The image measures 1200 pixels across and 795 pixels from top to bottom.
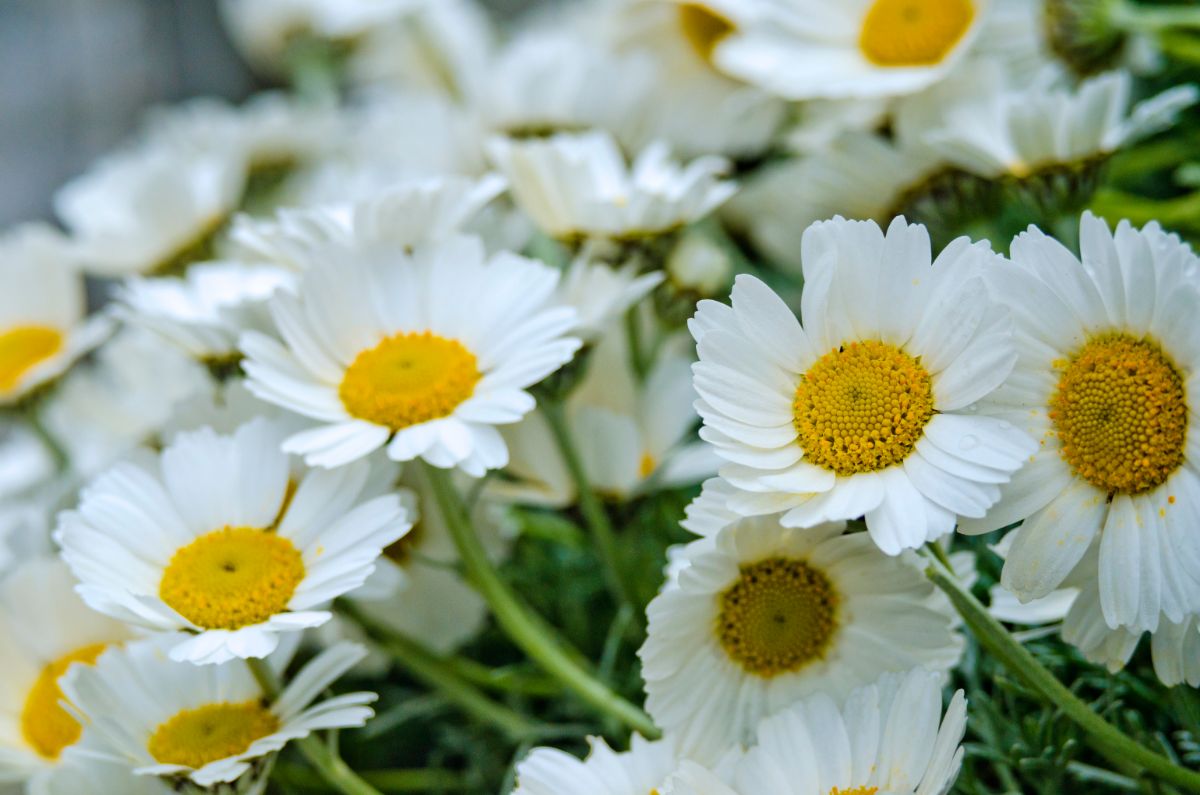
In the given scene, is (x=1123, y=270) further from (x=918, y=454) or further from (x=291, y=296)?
(x=291, y=296)

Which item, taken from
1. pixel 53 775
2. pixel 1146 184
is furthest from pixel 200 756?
pixel 1146 184

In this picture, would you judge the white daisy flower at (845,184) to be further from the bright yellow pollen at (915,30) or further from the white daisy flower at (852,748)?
the white daisy flower at (852,748)

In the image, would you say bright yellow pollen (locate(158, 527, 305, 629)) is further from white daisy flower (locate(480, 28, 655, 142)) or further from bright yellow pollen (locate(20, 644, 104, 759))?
white daisy flower (locate(480, 28, 655, 142))

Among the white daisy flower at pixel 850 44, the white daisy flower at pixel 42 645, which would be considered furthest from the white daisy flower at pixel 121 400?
the white daisy flower at pixel 850 44

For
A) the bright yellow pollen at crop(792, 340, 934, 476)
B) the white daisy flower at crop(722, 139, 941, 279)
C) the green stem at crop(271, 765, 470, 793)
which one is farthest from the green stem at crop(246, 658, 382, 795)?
the white daisy flower at crop(722, 139, 941, 279)

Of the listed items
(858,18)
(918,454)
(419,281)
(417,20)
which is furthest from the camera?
(417,20)
